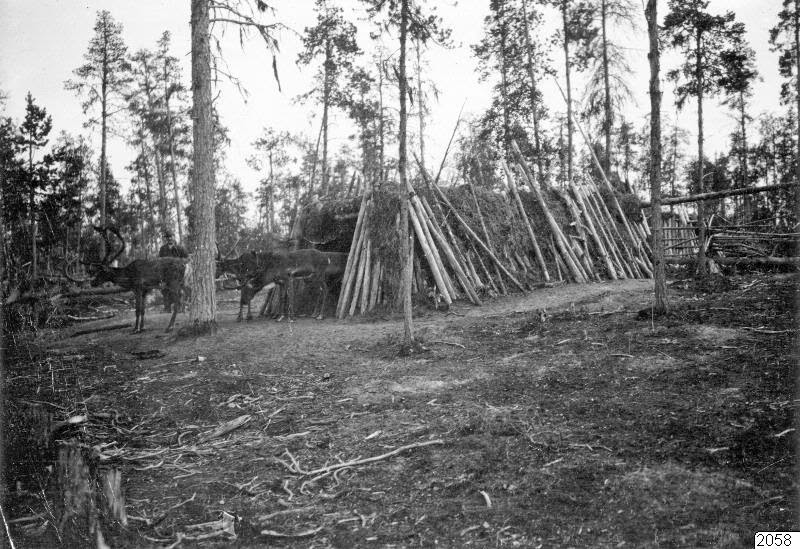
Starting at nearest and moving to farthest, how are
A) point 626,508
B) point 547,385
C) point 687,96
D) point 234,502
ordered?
1. point 626,508
2. point 234,502
3. point 547,385
4. point 687,96

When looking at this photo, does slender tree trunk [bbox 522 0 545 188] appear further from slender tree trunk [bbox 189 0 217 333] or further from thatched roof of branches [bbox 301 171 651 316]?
slender tree trunk [bbox 189 0 217 333]

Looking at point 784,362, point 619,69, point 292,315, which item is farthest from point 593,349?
point 619,69

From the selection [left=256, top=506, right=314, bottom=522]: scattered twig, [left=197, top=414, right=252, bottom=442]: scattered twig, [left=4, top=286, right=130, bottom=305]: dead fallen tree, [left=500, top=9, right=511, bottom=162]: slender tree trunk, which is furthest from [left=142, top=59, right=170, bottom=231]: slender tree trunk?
[left=256, top=506, right=314, bottom=522]: scattered twig

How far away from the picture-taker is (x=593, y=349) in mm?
6262

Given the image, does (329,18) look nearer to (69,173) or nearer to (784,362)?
(69,173)

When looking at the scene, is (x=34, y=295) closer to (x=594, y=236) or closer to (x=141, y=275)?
(x=141, y=275)

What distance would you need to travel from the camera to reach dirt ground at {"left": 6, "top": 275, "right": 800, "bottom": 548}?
2.96 metres

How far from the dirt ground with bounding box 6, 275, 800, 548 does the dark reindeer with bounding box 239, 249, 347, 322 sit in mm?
3187

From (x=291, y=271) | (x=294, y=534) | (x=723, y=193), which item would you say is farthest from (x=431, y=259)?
(x=294, y=534)

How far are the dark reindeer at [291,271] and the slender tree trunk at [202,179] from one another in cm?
261

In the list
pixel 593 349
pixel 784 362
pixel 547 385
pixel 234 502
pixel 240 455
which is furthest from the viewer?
pixel 593 349

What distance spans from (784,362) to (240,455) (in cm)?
544

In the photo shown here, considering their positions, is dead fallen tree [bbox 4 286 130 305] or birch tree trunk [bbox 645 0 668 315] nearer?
birch tree trunk [bbox 645 0 668 315]

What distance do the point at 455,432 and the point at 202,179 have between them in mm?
6471
